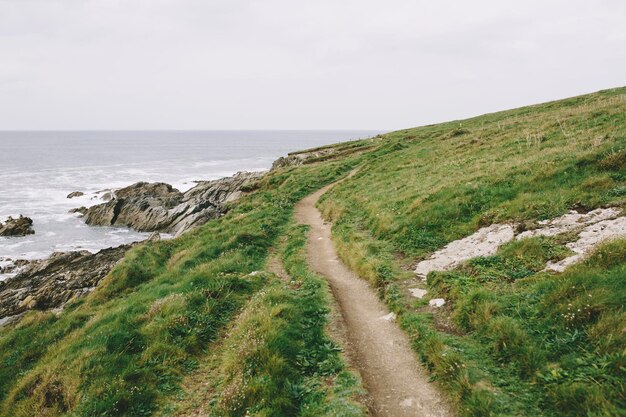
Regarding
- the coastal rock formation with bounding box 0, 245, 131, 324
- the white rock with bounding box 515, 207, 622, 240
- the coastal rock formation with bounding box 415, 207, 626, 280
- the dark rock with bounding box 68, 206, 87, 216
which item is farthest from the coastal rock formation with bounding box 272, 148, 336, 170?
the white rock with bounding box 515, 207, 622, 240

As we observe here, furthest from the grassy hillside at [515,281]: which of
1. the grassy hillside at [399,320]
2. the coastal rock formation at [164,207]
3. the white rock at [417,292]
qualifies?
the coastal rock formation at [164,207]

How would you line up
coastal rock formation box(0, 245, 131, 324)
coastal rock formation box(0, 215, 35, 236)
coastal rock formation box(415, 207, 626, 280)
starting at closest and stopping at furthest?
coastal rock formation box(415, 207, 626, 280) < coastal rock formation box(0, 245, 131, 324) < coastal rock formation box(0, 215, 35, 236)

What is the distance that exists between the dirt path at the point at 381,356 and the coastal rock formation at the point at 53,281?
20.7 meters

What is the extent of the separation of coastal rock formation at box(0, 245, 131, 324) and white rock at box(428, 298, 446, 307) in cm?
2398

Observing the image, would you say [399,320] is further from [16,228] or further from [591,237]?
[16,228]

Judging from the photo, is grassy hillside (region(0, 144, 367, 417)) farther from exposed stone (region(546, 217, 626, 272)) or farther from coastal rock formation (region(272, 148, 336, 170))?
coastal rock formation (region(272, 148, 336, 170))

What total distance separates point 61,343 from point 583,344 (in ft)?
61.0

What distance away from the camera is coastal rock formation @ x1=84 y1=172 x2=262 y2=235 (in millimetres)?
49188

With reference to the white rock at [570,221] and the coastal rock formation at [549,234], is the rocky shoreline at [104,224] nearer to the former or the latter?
the coastal rock formation at [549,234]

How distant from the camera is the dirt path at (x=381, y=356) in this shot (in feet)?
26.7

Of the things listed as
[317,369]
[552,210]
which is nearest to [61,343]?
[317,369]

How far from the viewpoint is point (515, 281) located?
11.3 m

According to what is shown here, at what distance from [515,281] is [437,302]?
2381 mm

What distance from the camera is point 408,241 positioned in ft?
56.2
